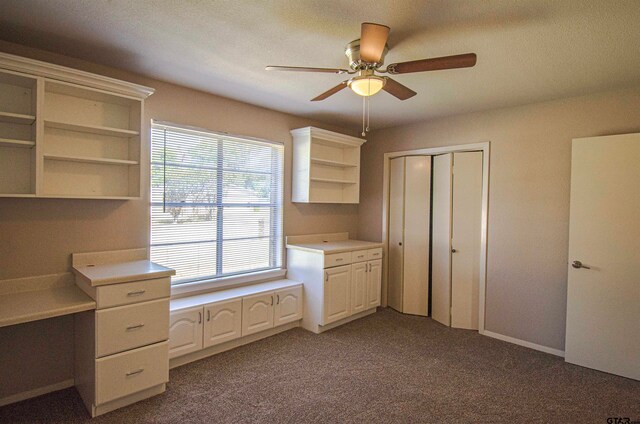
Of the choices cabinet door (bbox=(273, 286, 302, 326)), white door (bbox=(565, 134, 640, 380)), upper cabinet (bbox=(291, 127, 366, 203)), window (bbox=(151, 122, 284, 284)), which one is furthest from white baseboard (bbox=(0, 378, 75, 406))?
white door (bbox=(565, 134, 640, 380))

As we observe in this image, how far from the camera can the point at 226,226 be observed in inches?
142

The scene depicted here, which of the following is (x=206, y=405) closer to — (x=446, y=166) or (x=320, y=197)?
(x=320, y=197)

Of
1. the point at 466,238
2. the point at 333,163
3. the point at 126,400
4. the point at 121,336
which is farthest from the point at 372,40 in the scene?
the point at 466,238

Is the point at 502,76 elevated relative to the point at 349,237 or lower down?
elevated

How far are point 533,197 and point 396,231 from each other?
1645mm

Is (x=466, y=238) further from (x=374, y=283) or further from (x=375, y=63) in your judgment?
(x=375, y=63)

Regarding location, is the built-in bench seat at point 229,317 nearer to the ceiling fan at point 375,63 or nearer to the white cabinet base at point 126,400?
the white cabinet base at point 126,400

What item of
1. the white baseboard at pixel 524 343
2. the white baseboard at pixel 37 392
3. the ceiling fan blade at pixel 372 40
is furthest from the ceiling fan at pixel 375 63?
the white baseboard at pixel 524 343

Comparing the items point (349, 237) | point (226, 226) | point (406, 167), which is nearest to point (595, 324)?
point (406, 167)

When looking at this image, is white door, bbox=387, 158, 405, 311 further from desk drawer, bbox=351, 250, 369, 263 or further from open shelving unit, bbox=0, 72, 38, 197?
open shelving unit, bbox=0, 72, 38, 197

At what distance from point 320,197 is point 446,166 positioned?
156 cm

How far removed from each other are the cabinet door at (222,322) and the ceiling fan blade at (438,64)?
242cm

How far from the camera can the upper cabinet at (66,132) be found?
2236mm

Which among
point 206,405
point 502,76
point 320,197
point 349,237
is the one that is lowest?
point 206,405
